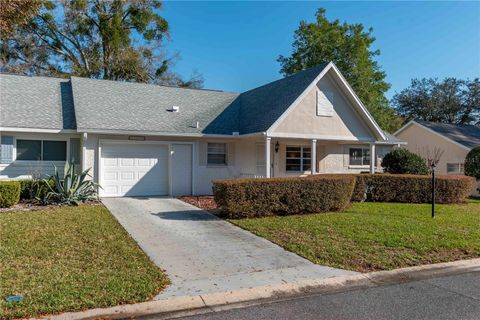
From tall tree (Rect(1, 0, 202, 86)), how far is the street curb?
2676cm

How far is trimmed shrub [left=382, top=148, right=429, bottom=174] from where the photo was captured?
16953 millimetres

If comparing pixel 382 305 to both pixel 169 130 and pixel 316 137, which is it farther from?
pixel 169 130

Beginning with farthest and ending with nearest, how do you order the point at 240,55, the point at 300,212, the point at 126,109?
1. the point at 240,55
2. the point at 126,109
3. the point at 300,212

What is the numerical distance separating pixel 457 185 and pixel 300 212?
796 cm

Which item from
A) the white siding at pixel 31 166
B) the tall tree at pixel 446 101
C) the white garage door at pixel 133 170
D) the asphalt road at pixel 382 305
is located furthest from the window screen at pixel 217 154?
the tall tree at pixel 446 101

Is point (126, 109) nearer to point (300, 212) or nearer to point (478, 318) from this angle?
point (300, 212)

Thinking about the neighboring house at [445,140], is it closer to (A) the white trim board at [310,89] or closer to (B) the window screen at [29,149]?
(A) the white trim board at [310,89]

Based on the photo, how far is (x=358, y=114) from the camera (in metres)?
17.6

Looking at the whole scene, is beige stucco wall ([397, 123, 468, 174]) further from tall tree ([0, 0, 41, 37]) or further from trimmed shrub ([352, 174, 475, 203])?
tall tree ([0, 0, 41, 37])

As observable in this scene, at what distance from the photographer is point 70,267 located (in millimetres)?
6109

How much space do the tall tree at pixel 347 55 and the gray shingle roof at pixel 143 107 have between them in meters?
16.9

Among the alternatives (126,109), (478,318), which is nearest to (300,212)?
(478,318)

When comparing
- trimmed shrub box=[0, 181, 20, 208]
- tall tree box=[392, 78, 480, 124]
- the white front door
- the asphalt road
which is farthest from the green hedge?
tall tree box=[392, 78, 480, 124]

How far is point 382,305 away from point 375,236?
12.8ft
